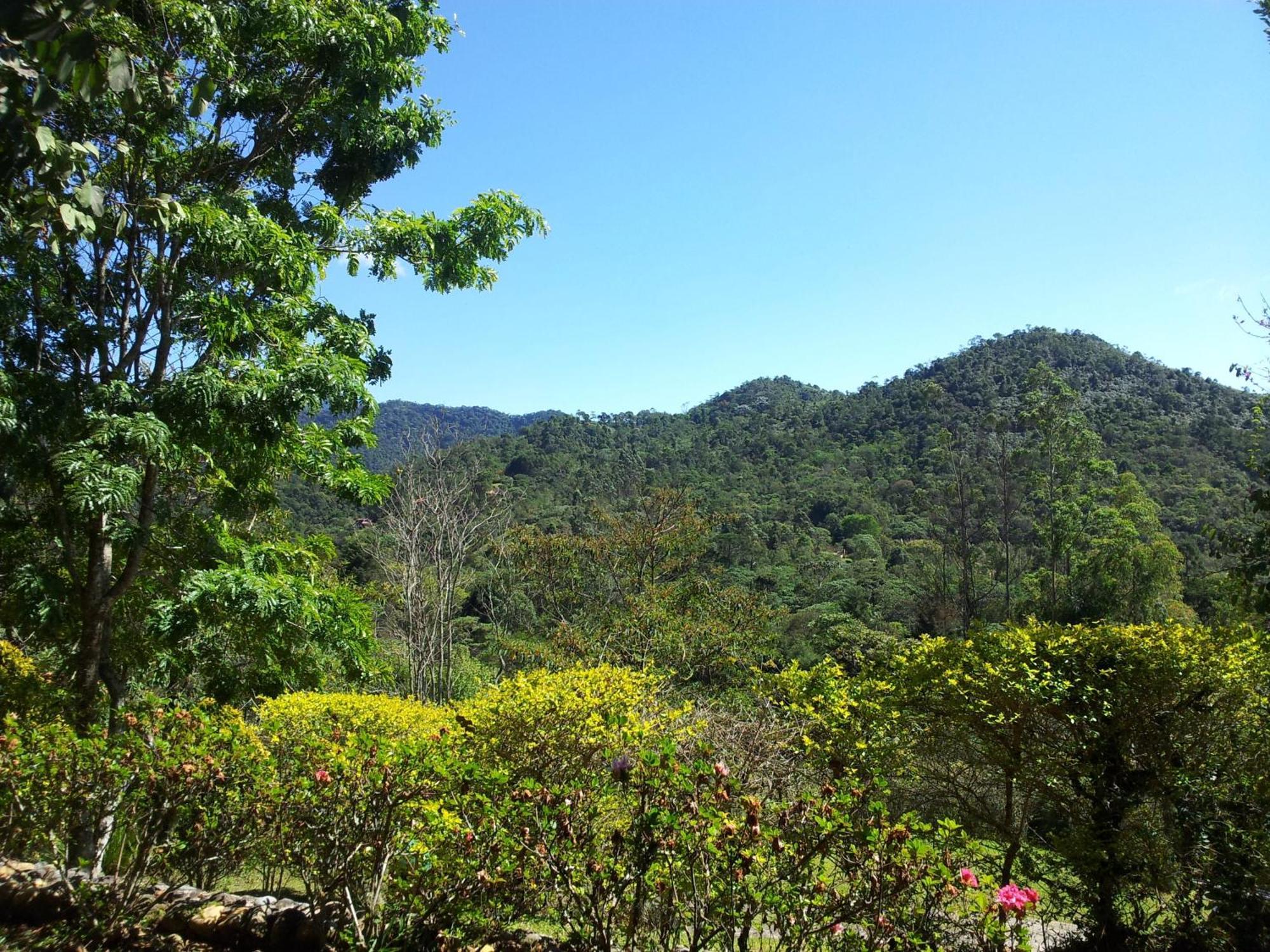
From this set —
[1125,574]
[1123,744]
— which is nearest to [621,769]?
[1123,744]

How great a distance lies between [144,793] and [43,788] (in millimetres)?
584

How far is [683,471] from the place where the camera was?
58969 mm

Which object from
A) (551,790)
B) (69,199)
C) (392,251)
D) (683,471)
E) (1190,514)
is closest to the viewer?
(69,199)

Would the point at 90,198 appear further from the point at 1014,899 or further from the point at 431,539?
the point at 431,539

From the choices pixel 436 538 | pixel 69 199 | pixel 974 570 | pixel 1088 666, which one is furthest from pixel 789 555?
pixel 69 199

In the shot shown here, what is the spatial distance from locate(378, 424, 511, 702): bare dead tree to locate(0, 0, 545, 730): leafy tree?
268 inches

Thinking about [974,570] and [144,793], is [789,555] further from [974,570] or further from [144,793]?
[144,793]

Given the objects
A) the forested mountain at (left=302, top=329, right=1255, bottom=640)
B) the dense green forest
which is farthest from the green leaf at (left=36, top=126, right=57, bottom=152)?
the forested mountain at (left=302, top=329, right=1255, bottom=640)

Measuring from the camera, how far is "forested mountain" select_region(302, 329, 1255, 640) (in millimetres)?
28797

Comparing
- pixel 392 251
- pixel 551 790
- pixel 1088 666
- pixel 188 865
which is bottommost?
pixel 188 865

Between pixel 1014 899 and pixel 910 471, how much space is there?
5415 centimetres

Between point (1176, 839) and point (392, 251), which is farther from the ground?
point (392, 251)

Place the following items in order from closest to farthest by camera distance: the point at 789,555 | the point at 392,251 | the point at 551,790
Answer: the point at 551,790 → the point at 392,251 → the point at 789,555

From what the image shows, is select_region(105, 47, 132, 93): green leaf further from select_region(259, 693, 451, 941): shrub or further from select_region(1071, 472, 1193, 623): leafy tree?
select_region(1071, 472, 1193, 623): leafy tree
